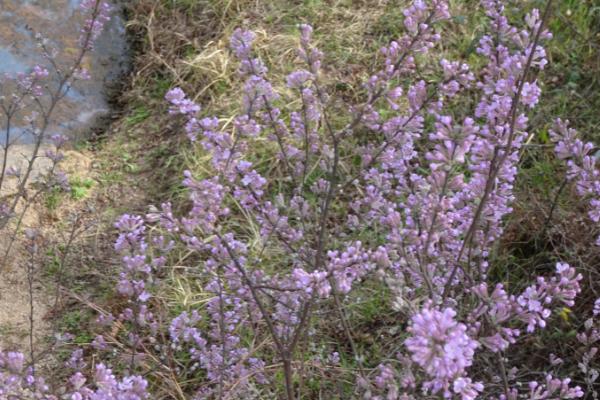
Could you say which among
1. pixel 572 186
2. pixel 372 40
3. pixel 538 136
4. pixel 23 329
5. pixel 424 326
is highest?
pixel 372 40

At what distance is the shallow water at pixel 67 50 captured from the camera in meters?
4.53

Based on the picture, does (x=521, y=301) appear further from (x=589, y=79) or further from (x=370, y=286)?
(x=589, y=79)

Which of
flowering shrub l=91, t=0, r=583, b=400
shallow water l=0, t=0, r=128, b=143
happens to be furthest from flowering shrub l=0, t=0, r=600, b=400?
shallow water l=0, t=0, r=128, b=143

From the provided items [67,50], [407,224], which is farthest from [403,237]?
[67,50]

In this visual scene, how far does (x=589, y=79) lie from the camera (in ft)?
12.5

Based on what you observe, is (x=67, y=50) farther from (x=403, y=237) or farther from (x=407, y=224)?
(x=403, y=237)

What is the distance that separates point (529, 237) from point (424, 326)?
1966 mm

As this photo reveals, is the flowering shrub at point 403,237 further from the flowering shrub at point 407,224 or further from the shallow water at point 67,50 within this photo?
the shallow water at point 67,50

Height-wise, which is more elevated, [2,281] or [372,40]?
[372,40]

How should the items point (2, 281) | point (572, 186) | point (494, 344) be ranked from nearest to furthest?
point (494, 344), point (572, 186), point (2, 281)

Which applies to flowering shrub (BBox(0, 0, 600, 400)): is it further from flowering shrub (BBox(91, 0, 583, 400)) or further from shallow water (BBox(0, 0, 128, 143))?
shallow water (BBox(0, 0, 128, 143))

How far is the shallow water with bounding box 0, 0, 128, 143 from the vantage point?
4.53 meters

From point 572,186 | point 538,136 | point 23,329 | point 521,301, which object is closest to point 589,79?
point 538,136

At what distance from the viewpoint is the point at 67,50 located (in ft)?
16.0
